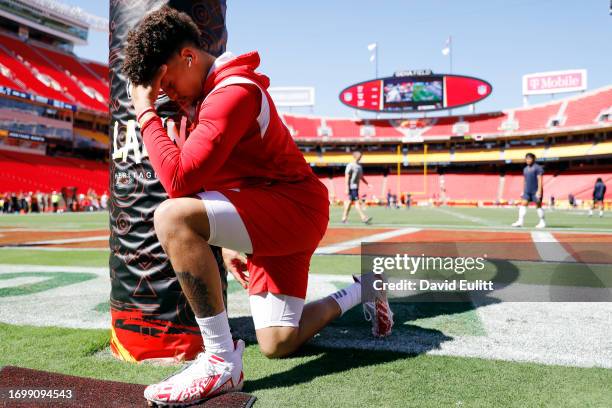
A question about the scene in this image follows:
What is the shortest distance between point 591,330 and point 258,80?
234 centimetres

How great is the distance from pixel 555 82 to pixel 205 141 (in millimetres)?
62205

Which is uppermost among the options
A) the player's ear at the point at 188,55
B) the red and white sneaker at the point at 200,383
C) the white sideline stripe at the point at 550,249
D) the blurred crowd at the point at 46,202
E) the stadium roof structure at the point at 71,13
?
the stadium roof structure at the point at 71,13

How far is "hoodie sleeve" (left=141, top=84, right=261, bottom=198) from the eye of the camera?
65.6 inches

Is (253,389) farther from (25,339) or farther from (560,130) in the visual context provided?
(560,130)

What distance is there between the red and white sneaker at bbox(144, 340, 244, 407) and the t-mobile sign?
2440 inches

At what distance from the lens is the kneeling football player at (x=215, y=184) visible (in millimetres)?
1702

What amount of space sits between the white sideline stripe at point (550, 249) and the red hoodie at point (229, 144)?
174 inches

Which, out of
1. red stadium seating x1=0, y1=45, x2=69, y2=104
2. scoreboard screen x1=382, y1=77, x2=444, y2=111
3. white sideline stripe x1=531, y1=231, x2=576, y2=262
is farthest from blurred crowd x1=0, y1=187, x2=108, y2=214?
scoreboard screen x1=382, y1=77, x2=444, y2=111

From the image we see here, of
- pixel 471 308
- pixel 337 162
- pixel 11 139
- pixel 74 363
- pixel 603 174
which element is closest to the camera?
pixel 74 363

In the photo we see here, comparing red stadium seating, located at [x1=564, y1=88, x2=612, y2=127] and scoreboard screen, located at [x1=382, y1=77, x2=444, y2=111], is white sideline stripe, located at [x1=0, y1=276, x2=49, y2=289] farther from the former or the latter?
→ scoreboard screen, located at [x1=382, y1=77, x2=444, y2=111]

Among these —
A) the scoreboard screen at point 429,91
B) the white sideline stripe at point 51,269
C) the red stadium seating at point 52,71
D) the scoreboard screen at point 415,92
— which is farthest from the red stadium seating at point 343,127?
the white sideline stripe at point 51,269

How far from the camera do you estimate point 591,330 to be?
2.55 meters

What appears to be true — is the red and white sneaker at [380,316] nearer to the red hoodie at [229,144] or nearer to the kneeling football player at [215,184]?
the kneeling football player at [215,184]

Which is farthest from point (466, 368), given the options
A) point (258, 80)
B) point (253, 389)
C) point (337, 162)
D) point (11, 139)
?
point (337, 162)
